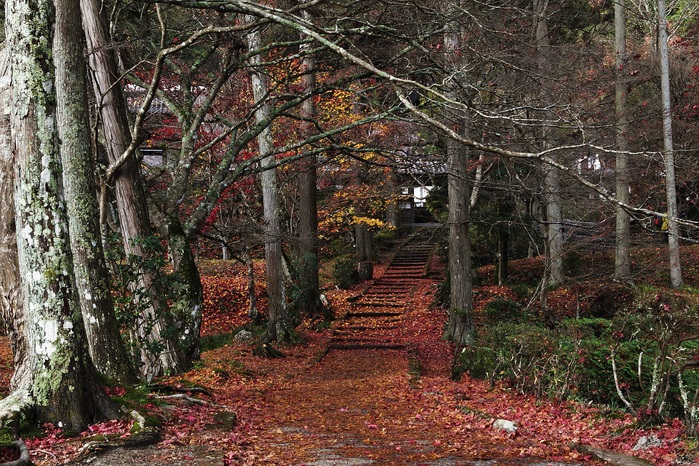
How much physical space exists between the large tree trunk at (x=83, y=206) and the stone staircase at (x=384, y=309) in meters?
9.45

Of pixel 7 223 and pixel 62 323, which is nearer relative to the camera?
pixel 62 323

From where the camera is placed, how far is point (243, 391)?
10.1m

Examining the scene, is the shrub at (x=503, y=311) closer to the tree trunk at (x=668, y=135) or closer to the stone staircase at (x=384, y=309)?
the stone staircase at (x=384, y=309)

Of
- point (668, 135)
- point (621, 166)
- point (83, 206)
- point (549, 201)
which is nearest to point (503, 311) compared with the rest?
point (549, 201)

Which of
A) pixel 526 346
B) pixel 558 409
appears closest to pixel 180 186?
pixel 526 346

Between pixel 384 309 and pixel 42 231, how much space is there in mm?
16616

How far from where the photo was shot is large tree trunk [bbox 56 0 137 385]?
7.36 meters

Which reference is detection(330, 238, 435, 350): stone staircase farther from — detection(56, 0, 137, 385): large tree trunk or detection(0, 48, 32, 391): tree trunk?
detection(0, 48, 32, 391): tree trunk

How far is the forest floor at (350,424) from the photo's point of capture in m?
5.38

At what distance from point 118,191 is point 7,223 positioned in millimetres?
3192

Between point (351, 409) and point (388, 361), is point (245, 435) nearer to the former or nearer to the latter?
point (351, 409)

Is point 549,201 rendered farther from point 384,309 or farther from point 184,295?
point 184,295

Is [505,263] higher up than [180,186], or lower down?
lower down

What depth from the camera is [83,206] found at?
749 centimetres
